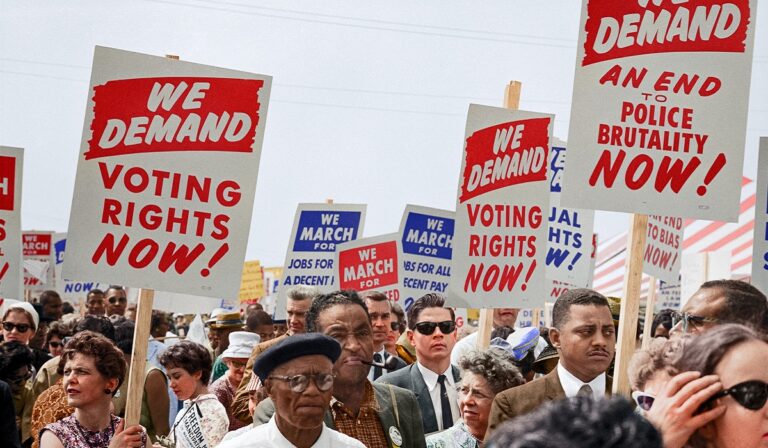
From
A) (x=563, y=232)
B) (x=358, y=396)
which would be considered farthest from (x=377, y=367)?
(x=358, y=396)

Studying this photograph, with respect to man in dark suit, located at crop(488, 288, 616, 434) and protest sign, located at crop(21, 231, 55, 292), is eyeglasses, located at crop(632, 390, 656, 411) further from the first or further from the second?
protest sign, located at crop(21, 231, 55, 292)

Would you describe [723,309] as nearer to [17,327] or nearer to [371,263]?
[17,327]

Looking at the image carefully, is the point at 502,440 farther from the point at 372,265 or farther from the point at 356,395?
the point at 372,265

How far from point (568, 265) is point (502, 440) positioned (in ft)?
32.8

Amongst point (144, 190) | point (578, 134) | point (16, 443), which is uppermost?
point (578, 134)

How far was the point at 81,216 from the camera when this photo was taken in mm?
6504

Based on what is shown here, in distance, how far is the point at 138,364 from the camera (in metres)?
5.95

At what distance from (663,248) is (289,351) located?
8.10 metres

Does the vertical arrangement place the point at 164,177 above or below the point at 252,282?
above

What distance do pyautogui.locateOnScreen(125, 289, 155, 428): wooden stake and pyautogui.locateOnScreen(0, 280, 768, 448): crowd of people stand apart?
0.10m

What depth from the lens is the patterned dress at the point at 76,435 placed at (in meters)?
6.05

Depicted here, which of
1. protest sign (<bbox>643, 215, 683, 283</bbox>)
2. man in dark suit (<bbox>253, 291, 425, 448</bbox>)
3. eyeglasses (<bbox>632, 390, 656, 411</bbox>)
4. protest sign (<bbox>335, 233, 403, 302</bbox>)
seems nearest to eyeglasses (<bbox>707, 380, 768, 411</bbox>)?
eyeglasses (<bbox>632, 390, 656, 411</bbox>)

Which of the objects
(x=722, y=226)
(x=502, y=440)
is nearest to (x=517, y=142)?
(x=502, y=440)

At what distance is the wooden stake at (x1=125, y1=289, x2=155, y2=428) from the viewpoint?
230 inches
